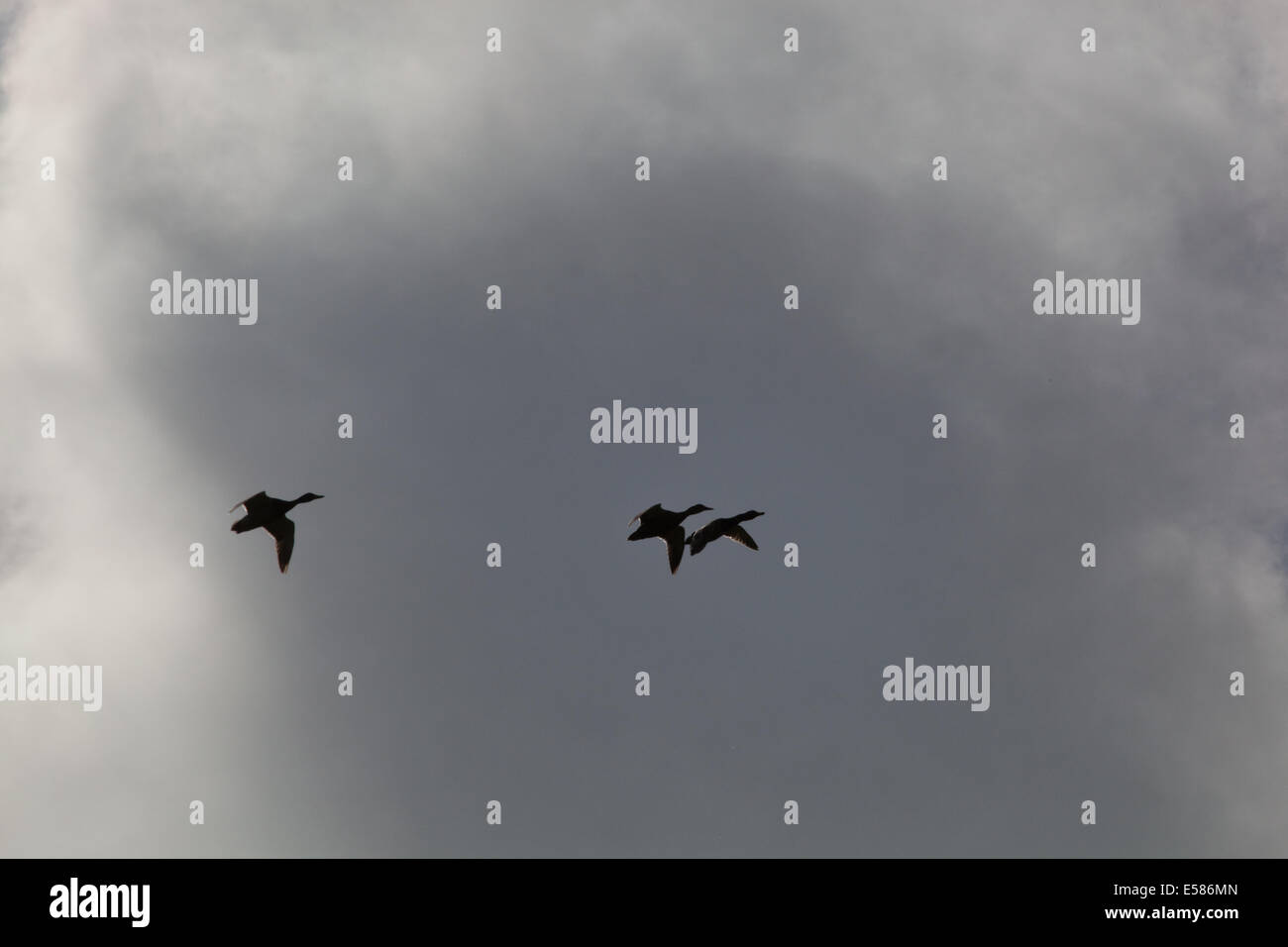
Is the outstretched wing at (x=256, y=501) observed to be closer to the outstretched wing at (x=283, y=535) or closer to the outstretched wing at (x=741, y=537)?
the outstretched wing at (x=283, y=535)

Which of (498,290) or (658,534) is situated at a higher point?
(498,290)

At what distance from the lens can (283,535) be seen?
6650 cm

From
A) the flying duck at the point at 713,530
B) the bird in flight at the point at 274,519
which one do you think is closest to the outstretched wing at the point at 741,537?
the flying duck at the point at 713,530

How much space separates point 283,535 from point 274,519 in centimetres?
97

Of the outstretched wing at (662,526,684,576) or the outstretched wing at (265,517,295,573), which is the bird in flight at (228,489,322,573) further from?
the outstretched wing at (662,526,684,576)

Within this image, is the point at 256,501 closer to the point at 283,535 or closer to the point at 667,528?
the point at 283,535

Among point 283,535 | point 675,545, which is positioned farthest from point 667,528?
point 283,535

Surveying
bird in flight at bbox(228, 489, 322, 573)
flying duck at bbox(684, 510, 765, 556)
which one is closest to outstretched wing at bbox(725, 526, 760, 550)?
flying duck at bbox(684, 510, 765, 556)
